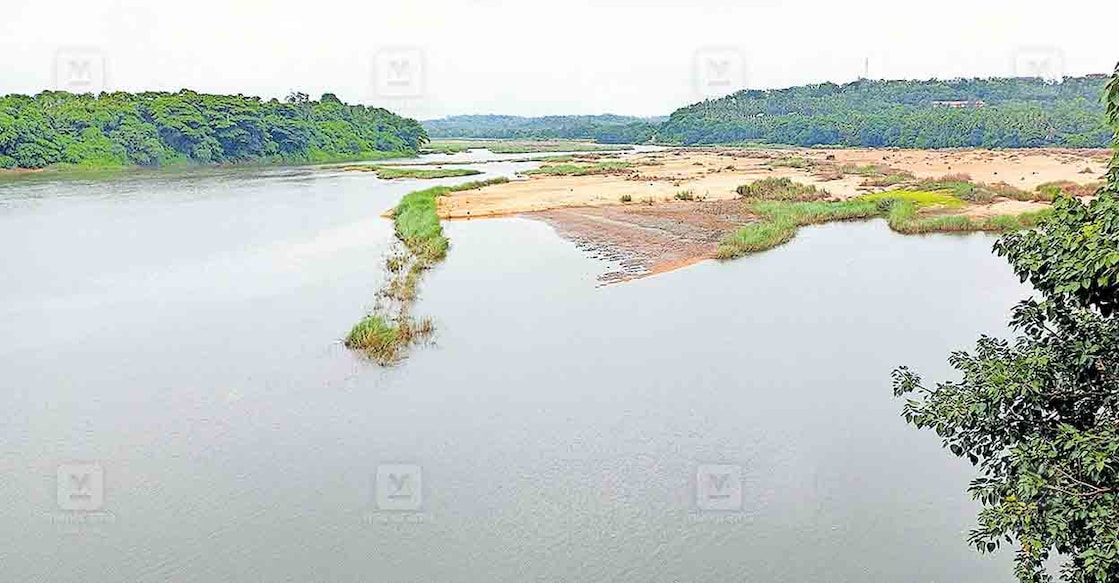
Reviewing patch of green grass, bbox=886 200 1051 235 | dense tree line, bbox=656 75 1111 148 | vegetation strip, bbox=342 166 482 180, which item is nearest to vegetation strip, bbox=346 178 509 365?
patch of green grass, bbox=886 200 1051 235

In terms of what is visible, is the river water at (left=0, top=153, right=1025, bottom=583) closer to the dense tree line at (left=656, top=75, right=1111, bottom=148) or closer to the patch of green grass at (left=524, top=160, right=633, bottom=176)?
the patch of green grass at (left=524, top=160, right=633, bottom=176)

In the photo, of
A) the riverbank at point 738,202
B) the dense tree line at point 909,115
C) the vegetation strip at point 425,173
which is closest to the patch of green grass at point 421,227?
the riverbank at point 738,202

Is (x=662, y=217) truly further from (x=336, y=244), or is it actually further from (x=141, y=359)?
(x=141, y=359)

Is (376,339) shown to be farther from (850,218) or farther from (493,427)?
(850,218)

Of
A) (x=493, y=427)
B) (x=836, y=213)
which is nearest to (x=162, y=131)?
(x=836, y=213)

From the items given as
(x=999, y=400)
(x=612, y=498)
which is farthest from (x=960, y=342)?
(x=999, y=400)

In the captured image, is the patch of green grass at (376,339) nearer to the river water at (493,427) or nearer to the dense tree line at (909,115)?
the river water at (493,427)
